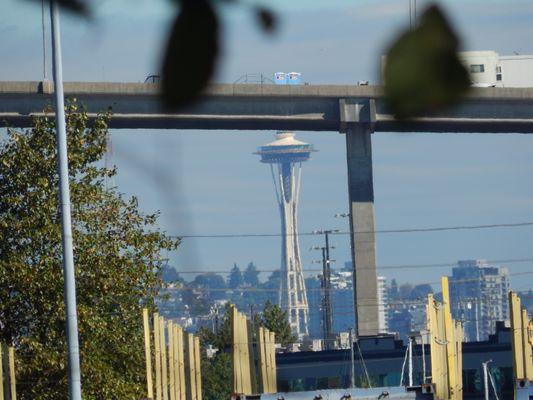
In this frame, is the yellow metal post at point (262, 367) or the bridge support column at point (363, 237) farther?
the bridge support column at point (363, 237)

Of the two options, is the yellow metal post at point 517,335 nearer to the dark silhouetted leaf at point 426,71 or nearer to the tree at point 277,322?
the dark silhouetted leaf at point 426,71

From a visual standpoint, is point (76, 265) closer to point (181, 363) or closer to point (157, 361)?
point (157, 361)

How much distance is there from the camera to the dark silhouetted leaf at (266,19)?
1952 millimetres

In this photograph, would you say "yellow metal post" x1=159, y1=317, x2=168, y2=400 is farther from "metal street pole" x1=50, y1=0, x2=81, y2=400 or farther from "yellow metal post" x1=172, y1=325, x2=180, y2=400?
"metal street pole" x1=50, y1=0, x2=81, y2=400

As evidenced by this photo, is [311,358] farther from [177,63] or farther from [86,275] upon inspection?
[177,63]

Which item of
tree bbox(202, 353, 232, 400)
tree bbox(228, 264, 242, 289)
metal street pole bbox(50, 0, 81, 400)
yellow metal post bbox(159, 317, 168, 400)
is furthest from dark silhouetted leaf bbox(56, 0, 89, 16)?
tree bbox(202, 353, 232, 400)

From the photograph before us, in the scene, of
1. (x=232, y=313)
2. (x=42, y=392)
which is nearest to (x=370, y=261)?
(x=232, y=313)

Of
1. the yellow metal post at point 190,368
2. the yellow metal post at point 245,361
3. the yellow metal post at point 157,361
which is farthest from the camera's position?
the yellow metal post at point 190,368

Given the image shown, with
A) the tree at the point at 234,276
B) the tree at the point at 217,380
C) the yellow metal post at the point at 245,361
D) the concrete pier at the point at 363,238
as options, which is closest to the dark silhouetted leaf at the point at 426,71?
the tree at the point at 234,276

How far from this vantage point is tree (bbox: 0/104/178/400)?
23438 millimetres

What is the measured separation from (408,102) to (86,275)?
73.1ft

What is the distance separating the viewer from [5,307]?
24.2m

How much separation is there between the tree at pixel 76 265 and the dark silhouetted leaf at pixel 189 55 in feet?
70.0

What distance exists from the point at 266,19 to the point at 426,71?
0.86 feet
